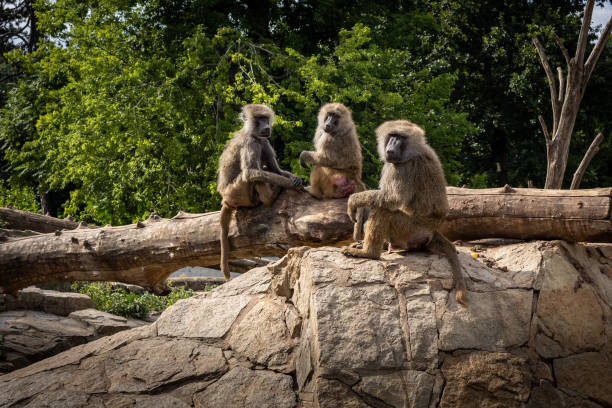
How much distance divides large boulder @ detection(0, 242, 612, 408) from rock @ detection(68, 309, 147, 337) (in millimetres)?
2843

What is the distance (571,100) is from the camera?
880 centimetres

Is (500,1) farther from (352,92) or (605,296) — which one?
(605,296)

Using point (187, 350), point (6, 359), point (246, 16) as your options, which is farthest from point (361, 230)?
point (246, 16)

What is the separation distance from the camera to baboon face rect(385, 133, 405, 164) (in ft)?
15.8

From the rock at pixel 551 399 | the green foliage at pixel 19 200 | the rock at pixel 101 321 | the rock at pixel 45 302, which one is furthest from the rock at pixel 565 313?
the green foliage at pixel 19 200

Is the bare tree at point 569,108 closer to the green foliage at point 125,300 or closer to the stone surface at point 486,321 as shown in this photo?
the stone surface at point 486,321

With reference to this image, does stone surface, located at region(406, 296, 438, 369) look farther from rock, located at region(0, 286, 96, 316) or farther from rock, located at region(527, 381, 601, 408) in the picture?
rock, located at region(0, 286, 96, 316)

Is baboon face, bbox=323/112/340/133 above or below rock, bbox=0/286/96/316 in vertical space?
above

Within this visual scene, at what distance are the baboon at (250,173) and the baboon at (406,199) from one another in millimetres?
1488

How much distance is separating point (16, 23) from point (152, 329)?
20.7 metres

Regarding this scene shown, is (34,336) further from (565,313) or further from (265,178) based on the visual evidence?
(565,313)

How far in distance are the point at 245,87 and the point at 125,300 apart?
538cm

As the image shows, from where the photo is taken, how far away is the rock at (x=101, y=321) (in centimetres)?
820

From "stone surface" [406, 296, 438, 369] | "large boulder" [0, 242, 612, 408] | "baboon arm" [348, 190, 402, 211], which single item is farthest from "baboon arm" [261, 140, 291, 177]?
"stone surface" [406, 296, 438, 369]
